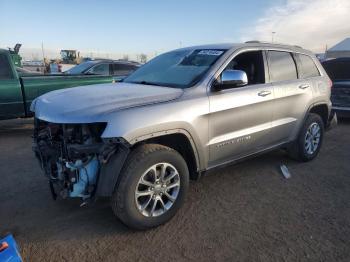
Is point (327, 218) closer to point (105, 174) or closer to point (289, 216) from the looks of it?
point (289, 216)

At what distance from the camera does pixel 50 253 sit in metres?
2.97

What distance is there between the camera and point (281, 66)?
4.75 m

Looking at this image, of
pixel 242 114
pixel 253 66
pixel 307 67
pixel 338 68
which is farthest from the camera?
pixel 338 68

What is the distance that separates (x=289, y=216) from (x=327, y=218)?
0.39 m

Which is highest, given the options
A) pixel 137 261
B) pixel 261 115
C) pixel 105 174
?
pixel 261 115

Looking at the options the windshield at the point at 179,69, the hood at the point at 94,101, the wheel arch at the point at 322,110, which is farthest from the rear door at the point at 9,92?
the wheel arch at the point at 322,110

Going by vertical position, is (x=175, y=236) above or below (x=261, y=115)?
below

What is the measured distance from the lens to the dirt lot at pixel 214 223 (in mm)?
2975

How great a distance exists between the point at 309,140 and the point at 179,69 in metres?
2.57

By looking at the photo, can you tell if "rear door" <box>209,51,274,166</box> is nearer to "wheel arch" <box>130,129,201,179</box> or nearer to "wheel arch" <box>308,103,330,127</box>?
"wheel arch" <box>130,129,201,179</box>

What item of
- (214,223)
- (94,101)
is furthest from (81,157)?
(214,223)

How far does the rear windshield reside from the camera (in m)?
9.08

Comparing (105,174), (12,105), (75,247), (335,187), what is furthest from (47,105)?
(12,105)

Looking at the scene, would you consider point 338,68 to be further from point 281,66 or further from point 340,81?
point 281,66
